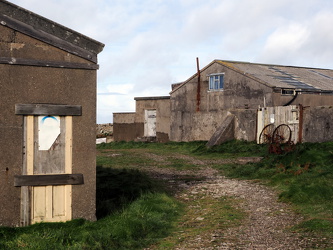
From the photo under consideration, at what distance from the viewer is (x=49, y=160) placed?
8.01m

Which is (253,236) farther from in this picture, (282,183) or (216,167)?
(216,167)

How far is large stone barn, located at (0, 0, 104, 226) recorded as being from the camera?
7.70m

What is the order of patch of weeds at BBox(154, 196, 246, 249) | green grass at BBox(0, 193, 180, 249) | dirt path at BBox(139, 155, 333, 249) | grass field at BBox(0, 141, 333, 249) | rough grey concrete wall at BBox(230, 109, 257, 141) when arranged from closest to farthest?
green grass at BBox(0, 193, 180, 249), dirt path at BBox(139, 155, 333, 249), grass field at BBox(0, 141, 333, 249), patch of weeds at BBox(154, 196, 246, 249), rough grey concrete wall at BBox(230, 109, 257, 141)

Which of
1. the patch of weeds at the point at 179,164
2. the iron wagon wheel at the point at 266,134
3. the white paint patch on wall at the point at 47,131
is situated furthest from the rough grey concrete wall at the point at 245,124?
the white paint patch on wall at the point at 47,131

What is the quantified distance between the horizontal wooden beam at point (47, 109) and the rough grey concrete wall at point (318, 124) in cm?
1270

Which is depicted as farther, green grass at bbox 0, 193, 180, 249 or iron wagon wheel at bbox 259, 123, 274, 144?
iron wagon wheel at bbox 259, 123, 274, 144

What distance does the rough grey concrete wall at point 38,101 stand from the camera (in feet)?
25.2

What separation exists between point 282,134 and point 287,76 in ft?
24.4

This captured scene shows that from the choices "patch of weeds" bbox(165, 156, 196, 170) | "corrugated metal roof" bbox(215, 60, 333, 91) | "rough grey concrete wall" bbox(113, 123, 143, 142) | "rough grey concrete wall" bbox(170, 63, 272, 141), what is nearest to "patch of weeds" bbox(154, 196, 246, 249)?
"patch of weeds" bbox(165, 156, 196, 170)

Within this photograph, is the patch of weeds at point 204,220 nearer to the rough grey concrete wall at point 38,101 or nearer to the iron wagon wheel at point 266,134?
the rough grey concrete wall at point 38,101

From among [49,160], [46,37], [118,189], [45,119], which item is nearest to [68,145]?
[49,160]

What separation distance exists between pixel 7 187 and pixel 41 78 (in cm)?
187

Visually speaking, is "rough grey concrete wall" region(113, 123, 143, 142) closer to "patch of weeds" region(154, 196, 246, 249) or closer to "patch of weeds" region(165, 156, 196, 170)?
"patch of weeds" region(165, 156, 196, 170)

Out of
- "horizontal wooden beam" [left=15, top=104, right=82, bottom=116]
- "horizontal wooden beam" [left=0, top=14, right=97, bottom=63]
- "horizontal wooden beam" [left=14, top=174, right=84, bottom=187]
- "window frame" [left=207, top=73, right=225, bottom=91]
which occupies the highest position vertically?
"window frame" [left=207, top=73, right=225, bottom=91]
